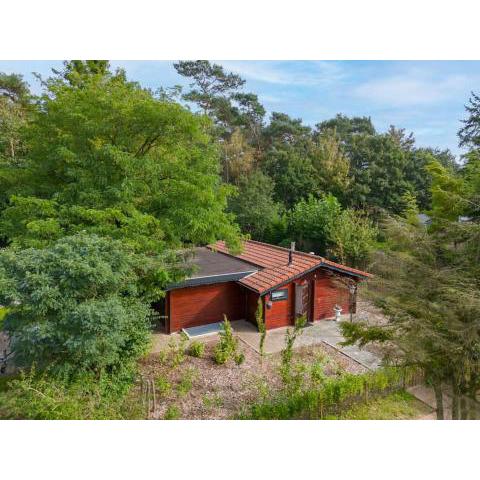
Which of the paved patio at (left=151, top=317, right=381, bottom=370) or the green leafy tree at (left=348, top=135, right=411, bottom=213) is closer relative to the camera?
the paved patio at (left=151, top=317, right=381, bottom=370)

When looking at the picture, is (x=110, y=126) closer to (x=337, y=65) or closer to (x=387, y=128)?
(x=337, y=65)

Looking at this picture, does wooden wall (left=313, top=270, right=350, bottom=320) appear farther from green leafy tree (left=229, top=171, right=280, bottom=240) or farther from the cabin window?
green leafy tree (left=229, top=171, right=280, bottom=240)

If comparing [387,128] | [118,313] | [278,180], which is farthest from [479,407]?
[387,128]

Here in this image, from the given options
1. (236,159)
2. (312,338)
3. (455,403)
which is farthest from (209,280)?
(236,159)

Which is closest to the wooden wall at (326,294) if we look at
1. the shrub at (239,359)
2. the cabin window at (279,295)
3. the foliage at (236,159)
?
the cabin window at (279,295)

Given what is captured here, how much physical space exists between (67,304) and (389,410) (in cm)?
641

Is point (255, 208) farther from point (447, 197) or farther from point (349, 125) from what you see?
point (349, 125)

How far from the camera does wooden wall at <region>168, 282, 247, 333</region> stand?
10.9 m

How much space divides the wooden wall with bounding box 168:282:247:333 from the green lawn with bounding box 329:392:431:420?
17.5 feet

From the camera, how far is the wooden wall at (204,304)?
35.9 feet

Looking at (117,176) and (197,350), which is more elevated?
(117,176)

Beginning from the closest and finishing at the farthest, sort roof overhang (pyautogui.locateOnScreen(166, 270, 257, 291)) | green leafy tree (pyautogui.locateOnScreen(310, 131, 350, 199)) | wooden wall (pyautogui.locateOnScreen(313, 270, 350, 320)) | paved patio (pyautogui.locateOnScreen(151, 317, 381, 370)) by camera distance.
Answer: paved patio (pyautogui.locateOnScreen(151, 317, 381, 370))
roof overhang (pyautogui.locateOnScreen(166, 270, 257, 291))
wooden wall (pyautogui.locateOnScreen(313, 270, 350, 320))
green leafy tree (pyautogui.locateOnScreen(310, 131, 350, 199))

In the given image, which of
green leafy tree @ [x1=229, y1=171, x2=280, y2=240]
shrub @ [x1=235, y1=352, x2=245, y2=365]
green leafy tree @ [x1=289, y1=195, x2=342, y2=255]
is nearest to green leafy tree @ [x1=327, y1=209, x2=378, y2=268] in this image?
green leafy tree @ [x1=289, y1=195, x2=342, y2=255]

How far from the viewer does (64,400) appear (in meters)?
5.69
